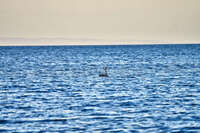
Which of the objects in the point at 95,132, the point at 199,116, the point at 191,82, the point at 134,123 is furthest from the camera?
the point at 191,82

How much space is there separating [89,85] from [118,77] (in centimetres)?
1146

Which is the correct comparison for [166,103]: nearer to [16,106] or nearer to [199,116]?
[199,116]

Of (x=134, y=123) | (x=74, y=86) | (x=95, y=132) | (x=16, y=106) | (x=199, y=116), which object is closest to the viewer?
(x=95, y=132)

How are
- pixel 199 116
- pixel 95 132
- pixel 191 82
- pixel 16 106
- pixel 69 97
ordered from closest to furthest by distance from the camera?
pixel 95 132
pixel 199 116
pixel 16 106
pixel 69 97
pixel 191 82

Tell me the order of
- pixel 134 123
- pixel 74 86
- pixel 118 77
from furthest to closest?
pixel 118 77, pixel 74 86, pixel 134 123

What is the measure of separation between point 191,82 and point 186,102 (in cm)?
1671

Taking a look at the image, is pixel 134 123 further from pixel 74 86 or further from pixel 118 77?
pixel 118 77

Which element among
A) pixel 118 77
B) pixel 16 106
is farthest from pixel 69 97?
pixel 118 77

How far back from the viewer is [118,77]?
64.8 metres

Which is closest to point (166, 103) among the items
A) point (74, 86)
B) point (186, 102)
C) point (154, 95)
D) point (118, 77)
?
point (186, 102)

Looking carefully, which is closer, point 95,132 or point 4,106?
point 95,132

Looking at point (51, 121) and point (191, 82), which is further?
point (191, 82)

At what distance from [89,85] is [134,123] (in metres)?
22.9

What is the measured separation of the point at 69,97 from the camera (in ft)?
142
